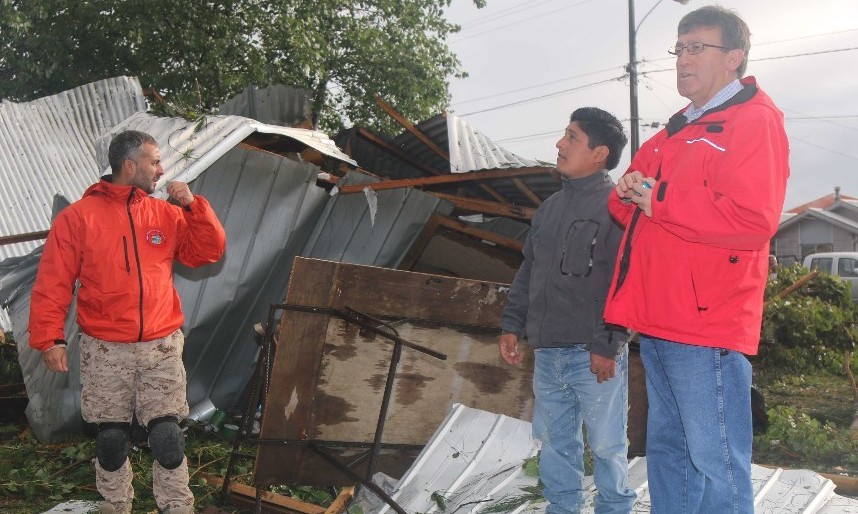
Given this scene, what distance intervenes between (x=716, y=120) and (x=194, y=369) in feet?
15.9

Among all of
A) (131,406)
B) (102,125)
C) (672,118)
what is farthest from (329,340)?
(102,125)

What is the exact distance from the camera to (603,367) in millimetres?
3105

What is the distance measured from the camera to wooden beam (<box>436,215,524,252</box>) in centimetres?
661

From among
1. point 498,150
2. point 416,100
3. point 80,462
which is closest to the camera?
point 80,462

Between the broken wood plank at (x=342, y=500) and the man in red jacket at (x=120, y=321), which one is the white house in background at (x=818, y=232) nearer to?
the broken wood plank at (x=342, y=500)

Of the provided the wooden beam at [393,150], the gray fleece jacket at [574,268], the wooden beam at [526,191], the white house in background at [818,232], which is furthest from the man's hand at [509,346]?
the white house in background at [818,232]

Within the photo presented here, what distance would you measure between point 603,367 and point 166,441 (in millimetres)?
2251

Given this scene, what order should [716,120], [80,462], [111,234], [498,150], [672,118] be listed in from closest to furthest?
1. [716,120]
2. [672,118]
3. [111,234]
4. [80,462]
5. [498,150]

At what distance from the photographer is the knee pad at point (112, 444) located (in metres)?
3.93

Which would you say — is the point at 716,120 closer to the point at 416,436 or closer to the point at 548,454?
the point at 548,454

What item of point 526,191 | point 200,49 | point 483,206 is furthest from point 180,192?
point 200,49

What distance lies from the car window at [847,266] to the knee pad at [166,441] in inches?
950

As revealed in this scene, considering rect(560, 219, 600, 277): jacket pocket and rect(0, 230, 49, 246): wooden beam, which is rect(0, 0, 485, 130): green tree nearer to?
rect(0, 230, 49, 246): wooden beam

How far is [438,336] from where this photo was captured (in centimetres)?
481
